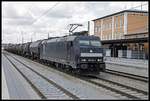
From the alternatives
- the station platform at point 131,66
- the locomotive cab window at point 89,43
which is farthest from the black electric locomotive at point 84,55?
the station platform at point 131,66

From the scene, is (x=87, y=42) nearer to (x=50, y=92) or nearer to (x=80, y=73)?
(x=80, y=73)

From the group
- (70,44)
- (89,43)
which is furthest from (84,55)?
(70,44)

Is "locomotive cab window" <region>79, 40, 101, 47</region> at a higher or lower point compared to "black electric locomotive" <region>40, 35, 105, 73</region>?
higher

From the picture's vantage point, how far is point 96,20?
97.4 meters

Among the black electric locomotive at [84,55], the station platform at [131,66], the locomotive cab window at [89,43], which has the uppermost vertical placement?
the locomotive cab window at [89,43]

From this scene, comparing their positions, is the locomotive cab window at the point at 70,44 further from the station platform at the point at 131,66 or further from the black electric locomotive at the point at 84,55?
the station platform at the point at 131,66

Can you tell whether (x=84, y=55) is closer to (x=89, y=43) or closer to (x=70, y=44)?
(x=89, y=43)

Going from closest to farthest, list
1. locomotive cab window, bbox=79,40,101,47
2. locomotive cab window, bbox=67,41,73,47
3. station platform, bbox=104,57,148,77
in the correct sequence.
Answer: locomotive cab window, bbox=79,40,101,47
locomotive cab window, bbox=67,41,73,47
station platform, bbox=104,57,148,77

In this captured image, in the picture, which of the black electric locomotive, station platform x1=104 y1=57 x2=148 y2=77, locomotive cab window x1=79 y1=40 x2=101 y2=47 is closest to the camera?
the black electric locomotive

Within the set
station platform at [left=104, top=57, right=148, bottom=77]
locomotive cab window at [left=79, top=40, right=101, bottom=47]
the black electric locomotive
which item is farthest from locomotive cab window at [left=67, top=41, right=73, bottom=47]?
station platform at [left=104, top=57, right=148, bottom=77]

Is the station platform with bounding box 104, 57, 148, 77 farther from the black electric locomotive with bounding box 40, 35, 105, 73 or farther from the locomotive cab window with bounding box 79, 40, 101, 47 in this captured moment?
the black electric locomotive with bounding box 40, 35, 105, 73

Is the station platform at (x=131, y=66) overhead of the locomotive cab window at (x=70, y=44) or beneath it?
beneath

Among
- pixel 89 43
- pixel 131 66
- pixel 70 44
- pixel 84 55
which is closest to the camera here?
pixel 84 55

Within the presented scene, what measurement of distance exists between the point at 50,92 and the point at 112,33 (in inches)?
2818
